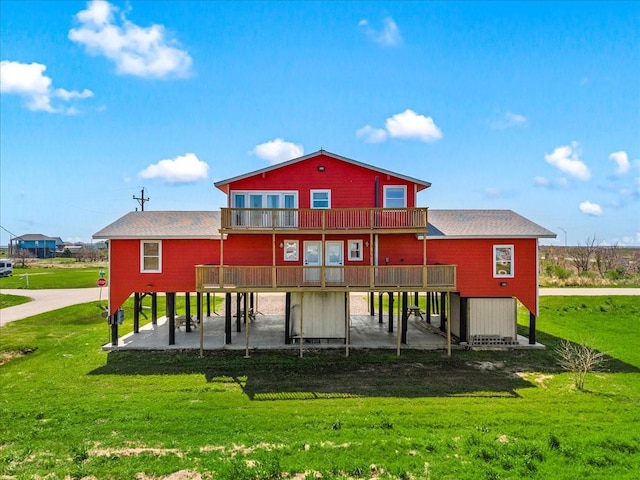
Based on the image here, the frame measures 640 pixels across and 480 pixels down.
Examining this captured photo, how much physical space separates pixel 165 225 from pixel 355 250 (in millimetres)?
9695

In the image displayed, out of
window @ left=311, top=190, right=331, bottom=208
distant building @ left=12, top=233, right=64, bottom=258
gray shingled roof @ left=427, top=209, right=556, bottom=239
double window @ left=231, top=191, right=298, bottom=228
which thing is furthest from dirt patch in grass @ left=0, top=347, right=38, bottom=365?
distant building @ left=12, top=233, right=64, bottom=258

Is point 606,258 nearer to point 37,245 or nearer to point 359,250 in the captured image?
point 359,250

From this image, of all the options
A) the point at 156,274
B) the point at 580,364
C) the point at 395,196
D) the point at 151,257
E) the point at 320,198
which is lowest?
the point at 580,364

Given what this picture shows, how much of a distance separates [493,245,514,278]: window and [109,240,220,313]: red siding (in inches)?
554

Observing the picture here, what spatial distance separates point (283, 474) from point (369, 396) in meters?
4.91

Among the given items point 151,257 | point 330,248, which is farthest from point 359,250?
point 151,257

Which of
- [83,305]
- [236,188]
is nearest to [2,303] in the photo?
[83,305]

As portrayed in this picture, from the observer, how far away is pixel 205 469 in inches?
326

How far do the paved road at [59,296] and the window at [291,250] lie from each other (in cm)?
1835

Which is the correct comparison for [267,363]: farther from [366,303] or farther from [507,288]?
[366,303]

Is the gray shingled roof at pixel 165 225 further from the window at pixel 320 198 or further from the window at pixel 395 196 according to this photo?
the window at pixel 395 196

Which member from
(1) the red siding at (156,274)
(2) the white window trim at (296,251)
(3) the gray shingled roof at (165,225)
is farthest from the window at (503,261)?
(1) the red siding at (156,274)

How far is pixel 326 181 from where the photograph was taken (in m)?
19.2

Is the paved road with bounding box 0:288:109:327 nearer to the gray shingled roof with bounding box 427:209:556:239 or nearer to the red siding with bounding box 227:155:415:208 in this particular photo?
the red siding with bounding box 227:155:415:208
